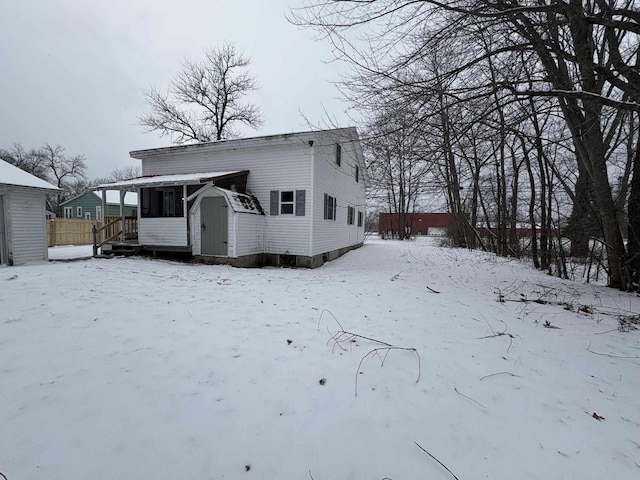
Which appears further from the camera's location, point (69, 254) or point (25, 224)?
point (69, 254)

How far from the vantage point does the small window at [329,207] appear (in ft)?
37.3

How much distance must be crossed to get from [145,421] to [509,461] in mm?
2482

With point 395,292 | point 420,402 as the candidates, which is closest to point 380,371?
point 420,402

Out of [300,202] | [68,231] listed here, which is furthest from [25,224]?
[68,231]

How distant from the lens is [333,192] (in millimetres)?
12336

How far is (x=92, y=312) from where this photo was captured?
3939mm

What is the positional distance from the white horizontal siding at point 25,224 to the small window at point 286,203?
28.0ft

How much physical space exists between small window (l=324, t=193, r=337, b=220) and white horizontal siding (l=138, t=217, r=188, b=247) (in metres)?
5.44

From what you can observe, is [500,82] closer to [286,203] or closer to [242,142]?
[286,203]

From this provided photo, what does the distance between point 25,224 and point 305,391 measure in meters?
12.4

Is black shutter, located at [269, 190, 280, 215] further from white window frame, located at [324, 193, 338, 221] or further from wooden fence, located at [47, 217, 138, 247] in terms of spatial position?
wooden fence, located at [47, 217, 138, 247]

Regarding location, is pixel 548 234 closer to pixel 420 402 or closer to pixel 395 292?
pixel 395 292

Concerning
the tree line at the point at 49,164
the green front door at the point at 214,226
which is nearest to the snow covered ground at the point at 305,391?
the green front door at the point at 214,226

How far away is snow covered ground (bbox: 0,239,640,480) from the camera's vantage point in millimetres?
1697
